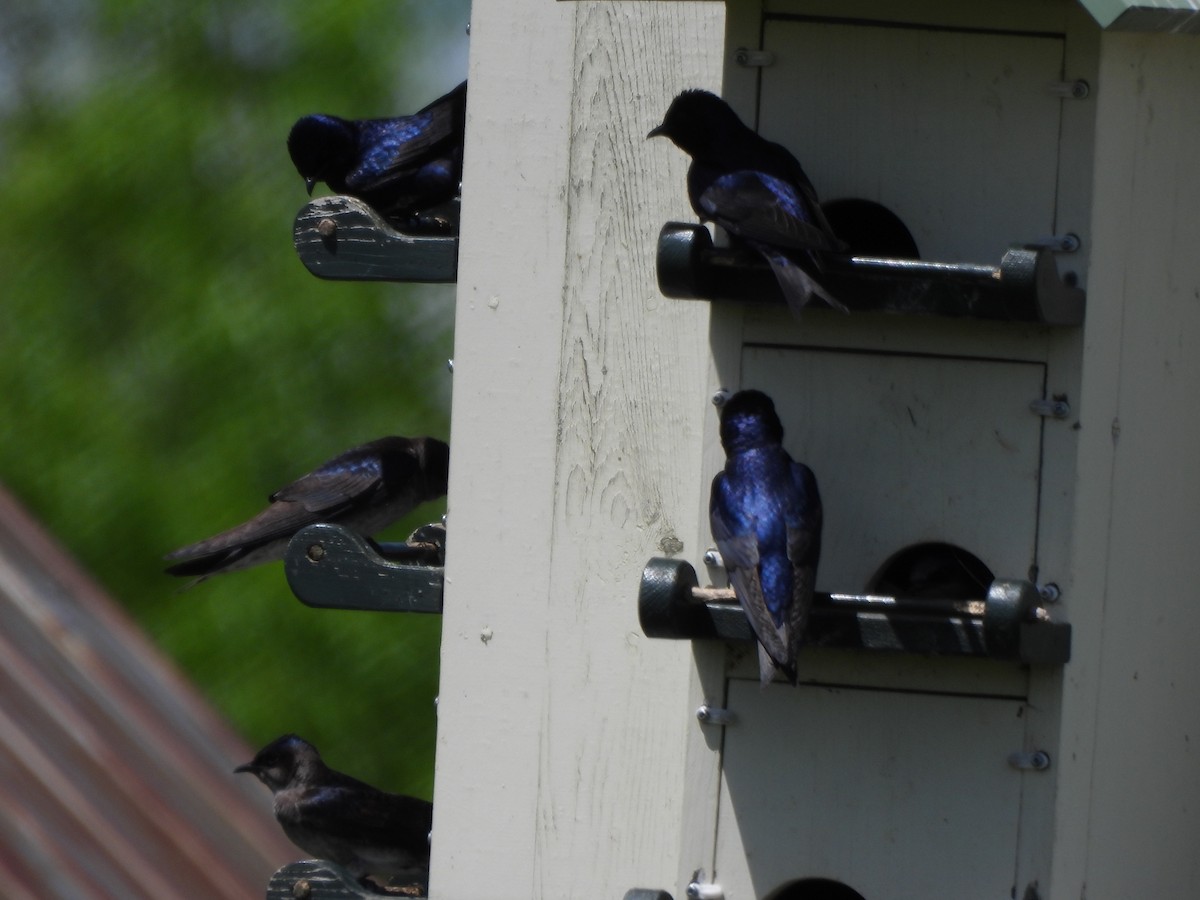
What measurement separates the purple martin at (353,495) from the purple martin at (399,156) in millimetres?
577

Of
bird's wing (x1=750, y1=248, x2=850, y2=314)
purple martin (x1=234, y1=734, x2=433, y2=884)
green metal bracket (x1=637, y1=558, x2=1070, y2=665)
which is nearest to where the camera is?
green metal bracket (x1=637, y1=558, x2=1070, y2=665)

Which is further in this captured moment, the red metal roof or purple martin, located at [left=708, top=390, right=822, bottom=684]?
the red metal roof

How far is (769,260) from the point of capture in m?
2.80

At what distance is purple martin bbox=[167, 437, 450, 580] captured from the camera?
4234mm

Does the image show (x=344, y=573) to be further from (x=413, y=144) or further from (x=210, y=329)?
(x=210, y=329)

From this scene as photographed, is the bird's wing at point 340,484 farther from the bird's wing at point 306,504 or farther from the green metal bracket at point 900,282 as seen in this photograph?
the green metal bracket at point 900,282

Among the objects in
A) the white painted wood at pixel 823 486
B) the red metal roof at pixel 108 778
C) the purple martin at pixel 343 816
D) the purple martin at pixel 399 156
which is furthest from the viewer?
the red metal roof at pixel 108 778

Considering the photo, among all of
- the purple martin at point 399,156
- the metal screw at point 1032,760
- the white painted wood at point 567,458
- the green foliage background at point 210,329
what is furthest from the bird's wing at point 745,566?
the green foliage background at point 210,329

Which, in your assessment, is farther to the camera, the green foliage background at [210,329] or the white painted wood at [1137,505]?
the green foliage background at [210,329]

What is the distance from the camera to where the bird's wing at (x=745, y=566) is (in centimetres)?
268

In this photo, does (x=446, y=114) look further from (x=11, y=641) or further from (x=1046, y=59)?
(x=11, y=641)

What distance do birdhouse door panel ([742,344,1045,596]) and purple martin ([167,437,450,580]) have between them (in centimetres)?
140

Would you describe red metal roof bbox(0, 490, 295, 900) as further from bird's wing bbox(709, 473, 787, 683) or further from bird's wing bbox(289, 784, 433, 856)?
bird's wing bbox(709, 473, 787, 683)

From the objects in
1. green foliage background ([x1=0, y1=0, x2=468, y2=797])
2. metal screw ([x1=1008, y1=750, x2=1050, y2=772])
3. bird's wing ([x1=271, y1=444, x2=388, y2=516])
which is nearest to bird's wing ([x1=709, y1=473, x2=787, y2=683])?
metal screw ([x1=1008, y1=750, x2=1050, y2=772])
